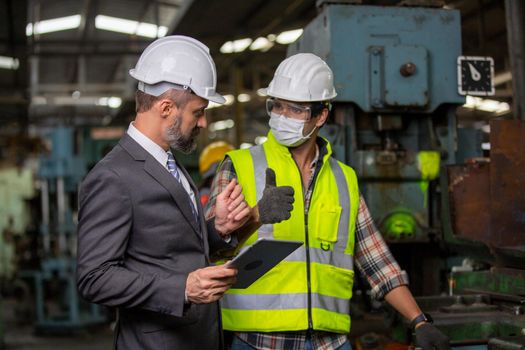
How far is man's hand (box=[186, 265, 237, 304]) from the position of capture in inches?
62.2

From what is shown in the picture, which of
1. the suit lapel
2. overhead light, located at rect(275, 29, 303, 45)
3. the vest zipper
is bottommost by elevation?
the vest zipper

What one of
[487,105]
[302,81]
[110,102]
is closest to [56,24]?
[110,102]

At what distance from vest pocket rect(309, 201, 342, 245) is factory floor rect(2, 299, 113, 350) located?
4852mm

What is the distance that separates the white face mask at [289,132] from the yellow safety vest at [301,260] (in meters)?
0.03

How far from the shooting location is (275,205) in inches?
77.7

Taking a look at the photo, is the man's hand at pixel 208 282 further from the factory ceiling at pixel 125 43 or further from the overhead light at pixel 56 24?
the overhead light at pixel 56 24

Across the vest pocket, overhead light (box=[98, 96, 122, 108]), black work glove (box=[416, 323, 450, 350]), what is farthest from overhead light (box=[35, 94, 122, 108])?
black work glove (box=[416, 323, 450, 350])

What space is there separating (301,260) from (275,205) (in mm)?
250

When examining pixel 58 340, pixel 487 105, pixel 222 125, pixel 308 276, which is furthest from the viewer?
pixel 222 125

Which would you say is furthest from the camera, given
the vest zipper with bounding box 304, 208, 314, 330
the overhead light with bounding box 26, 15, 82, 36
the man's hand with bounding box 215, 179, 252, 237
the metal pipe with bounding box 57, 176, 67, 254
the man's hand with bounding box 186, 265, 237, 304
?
the overhead light with bounding box 26, 15, 82, 36

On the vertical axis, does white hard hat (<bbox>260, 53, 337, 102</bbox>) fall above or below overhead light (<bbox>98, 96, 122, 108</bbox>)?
below

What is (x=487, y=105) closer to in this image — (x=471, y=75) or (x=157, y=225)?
(x=471, y=75)

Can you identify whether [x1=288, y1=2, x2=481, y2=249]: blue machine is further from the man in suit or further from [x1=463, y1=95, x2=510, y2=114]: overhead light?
[x1=463, y1=95, x2=510, y2=114]: overhead light

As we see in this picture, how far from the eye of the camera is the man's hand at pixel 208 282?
1.58 m
